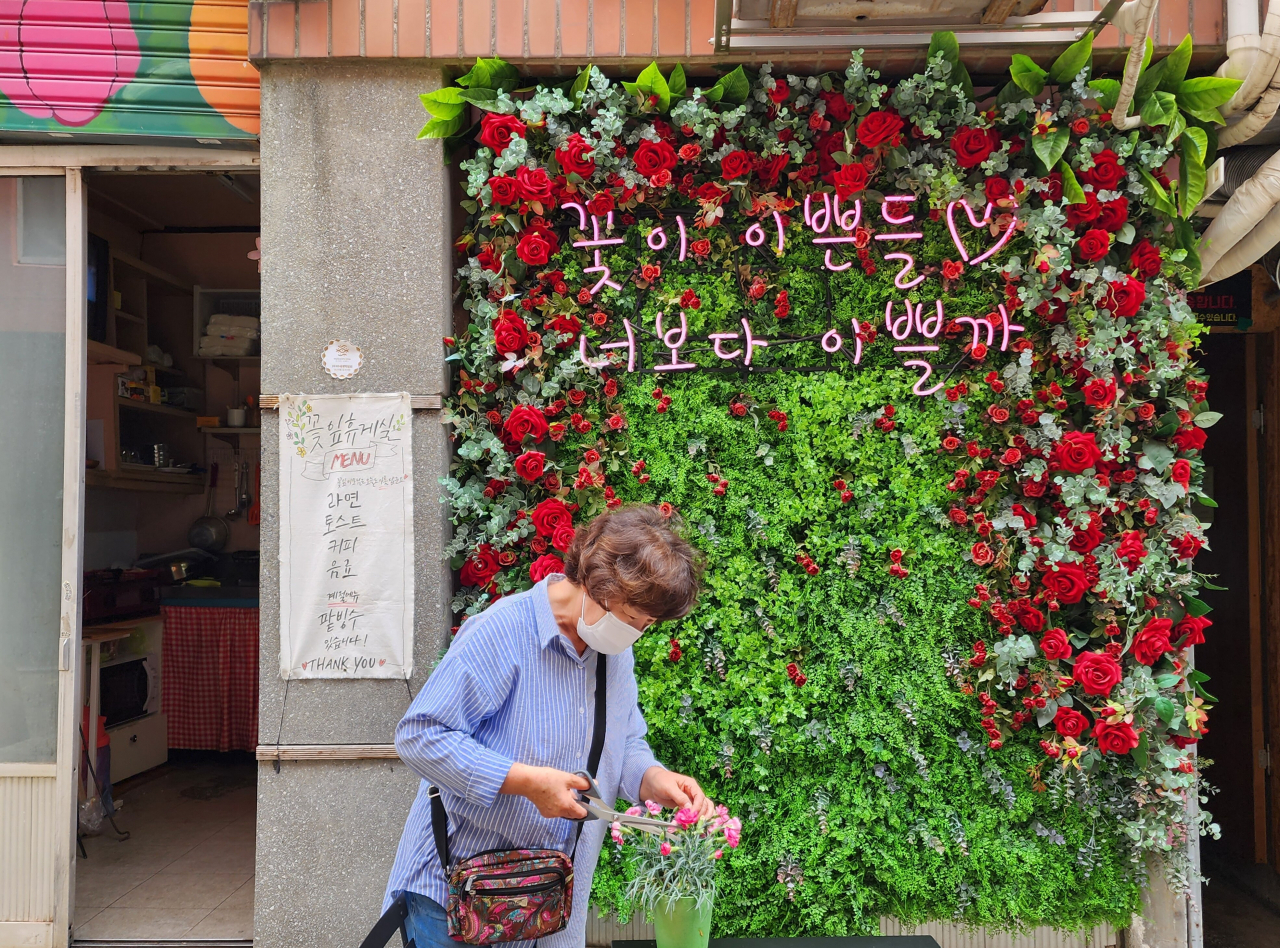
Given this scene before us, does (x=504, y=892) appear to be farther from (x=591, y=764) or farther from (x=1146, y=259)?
(x=1146, y=259)

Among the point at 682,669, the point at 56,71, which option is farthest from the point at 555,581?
the point at 56,71

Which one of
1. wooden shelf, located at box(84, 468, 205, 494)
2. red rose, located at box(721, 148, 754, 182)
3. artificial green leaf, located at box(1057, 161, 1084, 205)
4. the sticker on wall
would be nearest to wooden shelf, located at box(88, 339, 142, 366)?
wooden shelf, located at box(84, 468, 205, 494)

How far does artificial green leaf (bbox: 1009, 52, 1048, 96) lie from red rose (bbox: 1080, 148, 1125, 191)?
0.35 metres

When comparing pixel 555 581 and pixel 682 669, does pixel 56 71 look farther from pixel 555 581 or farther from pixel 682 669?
pixel 682 669

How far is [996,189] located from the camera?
306 centimetres

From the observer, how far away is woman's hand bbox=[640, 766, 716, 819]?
2.00 metres

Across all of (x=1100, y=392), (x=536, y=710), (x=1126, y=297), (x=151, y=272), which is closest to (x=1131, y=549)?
(x=1100, y=392)

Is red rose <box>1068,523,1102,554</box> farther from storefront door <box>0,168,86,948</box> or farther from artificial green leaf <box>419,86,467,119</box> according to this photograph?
storefront door <box>0,168,86,948</box>

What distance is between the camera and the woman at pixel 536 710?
177 centimetres

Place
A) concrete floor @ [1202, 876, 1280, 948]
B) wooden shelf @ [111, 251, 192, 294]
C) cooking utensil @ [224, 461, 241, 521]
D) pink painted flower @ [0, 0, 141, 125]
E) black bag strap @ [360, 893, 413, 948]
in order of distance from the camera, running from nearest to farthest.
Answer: black bag strap @ [360, 893, 413, 948], pink painted flower @ [0, 0, 141, 125], concrete floor @ [1202, 876, 1280, 948], wooden shelf @ [111, 251, 192, 294], cooking utensil @ [224, 461, 241, 521]

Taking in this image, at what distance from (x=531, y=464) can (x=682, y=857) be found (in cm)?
152

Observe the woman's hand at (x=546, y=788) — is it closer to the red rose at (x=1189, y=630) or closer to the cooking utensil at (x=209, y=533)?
the red rose at (x=1189, y=630)

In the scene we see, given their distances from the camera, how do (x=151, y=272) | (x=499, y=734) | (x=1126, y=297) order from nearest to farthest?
1. (x=499, y=734)
2. (x=1126, y=297)
3. (x=151, y=272)

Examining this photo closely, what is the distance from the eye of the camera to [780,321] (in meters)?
3.19
